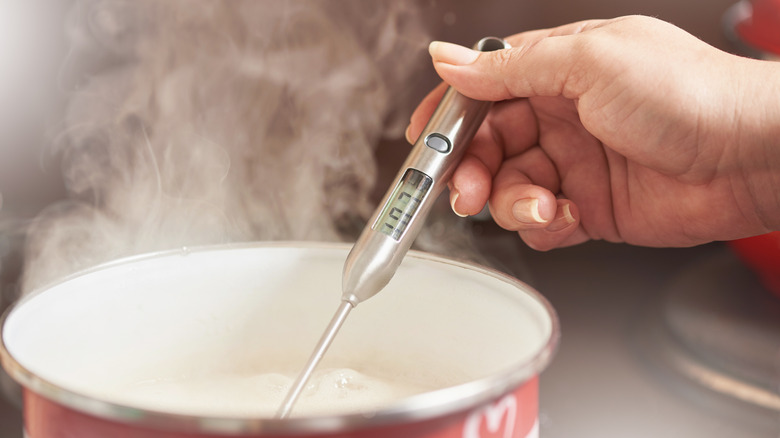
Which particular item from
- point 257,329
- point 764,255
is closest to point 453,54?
point 257,329

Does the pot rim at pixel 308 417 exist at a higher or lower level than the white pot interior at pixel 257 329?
higher

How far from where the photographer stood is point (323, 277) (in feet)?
1.91

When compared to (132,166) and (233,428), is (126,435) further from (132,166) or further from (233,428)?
(132,166)

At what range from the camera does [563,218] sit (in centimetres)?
71

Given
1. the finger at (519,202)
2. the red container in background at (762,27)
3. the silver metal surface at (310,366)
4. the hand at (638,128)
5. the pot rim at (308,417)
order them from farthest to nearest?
the red container in background at (762,27) → the finger at (519,202) → the hand at (638,128) → the silver metal surface at (310,366) → the pot rim at (308,417)

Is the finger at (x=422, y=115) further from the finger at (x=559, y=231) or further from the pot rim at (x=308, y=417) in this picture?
the pot rim at (x=308, y=417)

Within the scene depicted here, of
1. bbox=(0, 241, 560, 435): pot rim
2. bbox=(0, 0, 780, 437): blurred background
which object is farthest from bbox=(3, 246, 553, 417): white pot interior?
bbox=(0, 0, 780, 437): blurred background

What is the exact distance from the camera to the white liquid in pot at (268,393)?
519mm

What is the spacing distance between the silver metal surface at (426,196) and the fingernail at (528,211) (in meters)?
0.11

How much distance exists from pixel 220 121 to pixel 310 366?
0.52 meters

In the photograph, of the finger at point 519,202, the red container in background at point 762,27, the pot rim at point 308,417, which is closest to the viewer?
the pot rim at point 308,417

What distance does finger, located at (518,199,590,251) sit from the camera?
707 millimetres

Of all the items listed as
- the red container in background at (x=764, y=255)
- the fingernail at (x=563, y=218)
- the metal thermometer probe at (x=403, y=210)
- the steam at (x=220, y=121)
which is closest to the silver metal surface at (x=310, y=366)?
the metal thermometer probe at (x=403, y=210)

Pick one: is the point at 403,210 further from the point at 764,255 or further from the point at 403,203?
the point at 764,255
